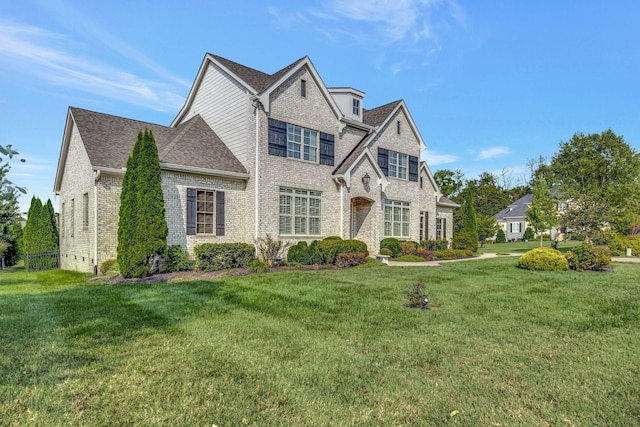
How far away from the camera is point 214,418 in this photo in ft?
9.67

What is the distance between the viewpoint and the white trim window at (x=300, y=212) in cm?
1543

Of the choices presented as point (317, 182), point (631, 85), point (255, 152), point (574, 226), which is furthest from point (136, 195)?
A: point (631, 85)

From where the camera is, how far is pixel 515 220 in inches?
2060

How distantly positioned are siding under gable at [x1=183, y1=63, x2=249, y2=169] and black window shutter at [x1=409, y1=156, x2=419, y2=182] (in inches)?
426

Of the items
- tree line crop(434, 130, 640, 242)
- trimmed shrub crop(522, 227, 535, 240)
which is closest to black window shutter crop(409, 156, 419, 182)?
tree line crop(434, 130, 640, 242)

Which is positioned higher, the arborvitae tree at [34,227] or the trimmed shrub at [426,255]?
the arborvitae tree at [34,227]

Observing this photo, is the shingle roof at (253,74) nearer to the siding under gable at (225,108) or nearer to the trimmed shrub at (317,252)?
the siding under gable at (225,108)

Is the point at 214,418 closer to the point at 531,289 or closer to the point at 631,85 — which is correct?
the point at 531,289

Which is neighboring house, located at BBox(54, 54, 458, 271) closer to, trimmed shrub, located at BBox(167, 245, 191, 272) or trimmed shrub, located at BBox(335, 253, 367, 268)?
trimmed shrub, located at BBox(167, 245, 191, 272)

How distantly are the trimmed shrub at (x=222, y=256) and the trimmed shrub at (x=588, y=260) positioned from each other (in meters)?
12.7

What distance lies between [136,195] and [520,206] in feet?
184

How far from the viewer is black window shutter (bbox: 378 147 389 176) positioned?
1935 centimetres

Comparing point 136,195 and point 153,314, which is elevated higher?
point 136,195

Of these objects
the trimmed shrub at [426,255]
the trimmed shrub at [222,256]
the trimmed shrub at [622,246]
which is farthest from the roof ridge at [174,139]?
the trimmed shrub at [622,246]
